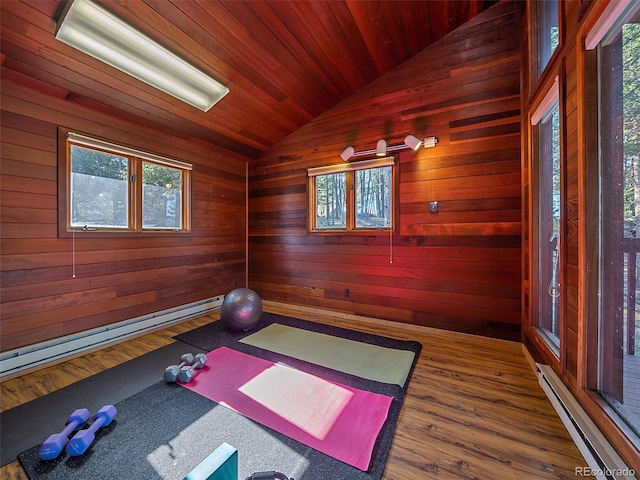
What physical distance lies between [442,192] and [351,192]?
3.90 ft

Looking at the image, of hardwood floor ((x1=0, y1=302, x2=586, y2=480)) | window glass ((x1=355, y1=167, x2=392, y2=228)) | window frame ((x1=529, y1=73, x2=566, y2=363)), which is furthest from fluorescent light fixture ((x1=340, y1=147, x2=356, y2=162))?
hardwood floor ((x1=0, y1=302, x2=586, y2=480))

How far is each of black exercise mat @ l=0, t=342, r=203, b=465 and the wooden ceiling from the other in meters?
2.59

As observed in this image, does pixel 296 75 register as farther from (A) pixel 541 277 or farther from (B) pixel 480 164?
(A) pixel 541 277

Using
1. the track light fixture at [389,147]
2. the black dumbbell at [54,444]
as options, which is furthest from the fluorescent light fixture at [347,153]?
the black dumbbell at [54,444]

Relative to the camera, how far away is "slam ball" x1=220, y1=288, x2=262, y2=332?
2965 millimetres

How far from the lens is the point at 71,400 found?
1.82m

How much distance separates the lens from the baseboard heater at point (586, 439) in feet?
3.36

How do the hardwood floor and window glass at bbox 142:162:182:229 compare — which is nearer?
the hardwood floor

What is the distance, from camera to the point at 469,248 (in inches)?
113

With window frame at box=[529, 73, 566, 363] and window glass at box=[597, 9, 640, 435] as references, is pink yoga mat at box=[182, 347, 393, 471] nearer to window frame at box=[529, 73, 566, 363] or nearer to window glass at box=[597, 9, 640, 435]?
window glass at box=[597, 9, 640, 435]

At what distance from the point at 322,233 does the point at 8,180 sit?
318 cm

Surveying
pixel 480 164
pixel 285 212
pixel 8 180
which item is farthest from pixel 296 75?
pixel 8 180

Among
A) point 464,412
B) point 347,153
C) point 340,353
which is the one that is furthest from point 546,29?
point 340,353

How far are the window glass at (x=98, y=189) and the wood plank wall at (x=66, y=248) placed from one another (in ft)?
0.52
